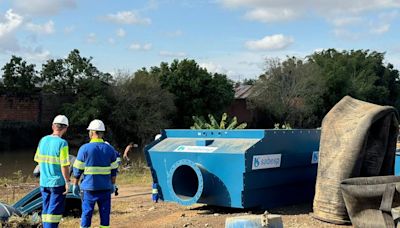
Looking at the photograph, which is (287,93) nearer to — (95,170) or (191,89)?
(191,89)

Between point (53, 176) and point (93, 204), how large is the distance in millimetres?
634

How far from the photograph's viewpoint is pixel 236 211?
27.8ft

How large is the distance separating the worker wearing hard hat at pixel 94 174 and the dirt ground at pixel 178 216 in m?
1.31

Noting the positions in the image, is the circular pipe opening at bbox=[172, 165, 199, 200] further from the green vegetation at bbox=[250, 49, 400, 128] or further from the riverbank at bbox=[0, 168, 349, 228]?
the green vegetation at bbox=[250, 49, 400, 128]

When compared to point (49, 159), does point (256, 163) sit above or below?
below

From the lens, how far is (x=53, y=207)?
22.0 feet

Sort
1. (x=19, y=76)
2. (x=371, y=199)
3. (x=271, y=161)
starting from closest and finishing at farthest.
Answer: (x=371, y=199)
(x=271, y=161)
(x=19, y=76)

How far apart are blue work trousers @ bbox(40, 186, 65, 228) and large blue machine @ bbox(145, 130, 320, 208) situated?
217cm

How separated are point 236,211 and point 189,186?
1046 mm

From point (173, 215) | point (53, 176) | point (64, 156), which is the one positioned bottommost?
point (173, 215)

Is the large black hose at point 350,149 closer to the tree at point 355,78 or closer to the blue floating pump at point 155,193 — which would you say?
the blue floating pump at point 155,193

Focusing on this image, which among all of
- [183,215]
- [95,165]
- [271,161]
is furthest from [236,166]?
[95,165]

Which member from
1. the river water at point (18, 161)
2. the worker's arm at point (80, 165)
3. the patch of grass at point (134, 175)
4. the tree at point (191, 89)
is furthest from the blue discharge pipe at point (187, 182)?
the tree at point (191, 89)

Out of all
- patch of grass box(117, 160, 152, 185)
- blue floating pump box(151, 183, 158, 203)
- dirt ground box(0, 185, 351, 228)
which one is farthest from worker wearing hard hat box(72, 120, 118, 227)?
patch of grass box(117, 160, 152, 185)
